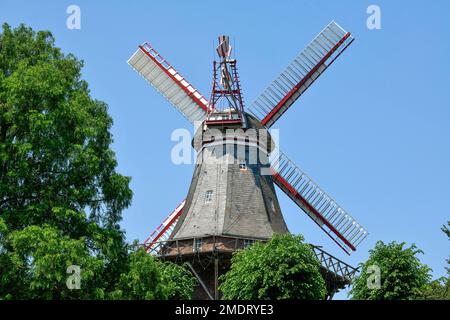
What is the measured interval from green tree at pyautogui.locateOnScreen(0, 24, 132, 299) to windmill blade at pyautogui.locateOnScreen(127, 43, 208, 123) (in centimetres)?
2421

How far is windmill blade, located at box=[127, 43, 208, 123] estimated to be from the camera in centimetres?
6338

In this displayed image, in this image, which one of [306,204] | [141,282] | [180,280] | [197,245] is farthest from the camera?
[306,204]

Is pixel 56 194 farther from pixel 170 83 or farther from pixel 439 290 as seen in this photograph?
pixel 170 83

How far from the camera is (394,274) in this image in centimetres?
4725

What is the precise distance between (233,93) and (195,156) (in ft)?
14.6

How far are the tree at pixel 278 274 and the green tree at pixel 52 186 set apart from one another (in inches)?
451

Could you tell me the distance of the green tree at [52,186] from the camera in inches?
1356

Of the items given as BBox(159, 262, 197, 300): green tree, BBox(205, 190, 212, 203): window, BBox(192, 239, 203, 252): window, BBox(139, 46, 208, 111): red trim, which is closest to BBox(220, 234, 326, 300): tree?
BBox(159, 262, 197, 300): green tree

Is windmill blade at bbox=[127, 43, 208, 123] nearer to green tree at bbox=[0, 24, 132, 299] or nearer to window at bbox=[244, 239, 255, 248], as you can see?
window at bbox=[244, 239, 255, 248]

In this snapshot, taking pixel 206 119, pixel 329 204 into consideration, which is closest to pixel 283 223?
pixel 329 204

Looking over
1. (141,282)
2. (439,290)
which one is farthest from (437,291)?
(141,282)

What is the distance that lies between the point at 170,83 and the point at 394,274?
75.1 ft

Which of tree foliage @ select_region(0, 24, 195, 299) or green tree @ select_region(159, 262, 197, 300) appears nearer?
tree foliage @ select_region(0, 24, 195, 299)
